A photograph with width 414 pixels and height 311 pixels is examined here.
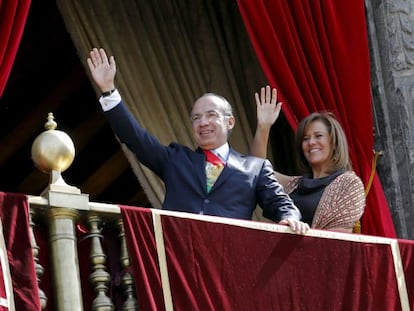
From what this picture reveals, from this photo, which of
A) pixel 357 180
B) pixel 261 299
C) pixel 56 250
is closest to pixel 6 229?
pixel 56 250

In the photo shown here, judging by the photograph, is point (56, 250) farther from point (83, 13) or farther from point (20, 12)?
point (83, 13)

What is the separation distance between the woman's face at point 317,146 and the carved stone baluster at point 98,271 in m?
1.72

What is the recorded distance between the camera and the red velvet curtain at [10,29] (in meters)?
9.22

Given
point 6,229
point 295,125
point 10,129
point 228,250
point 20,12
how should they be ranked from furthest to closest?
point 10,129
point 295,125
point 20,12
point 228,250
point 6,229

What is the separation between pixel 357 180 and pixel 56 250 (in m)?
2.05

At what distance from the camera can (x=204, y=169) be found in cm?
902

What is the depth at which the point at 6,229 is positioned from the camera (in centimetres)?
815

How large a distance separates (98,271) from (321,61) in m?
2.78

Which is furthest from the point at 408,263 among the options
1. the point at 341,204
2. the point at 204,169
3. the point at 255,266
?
the point at 204,169

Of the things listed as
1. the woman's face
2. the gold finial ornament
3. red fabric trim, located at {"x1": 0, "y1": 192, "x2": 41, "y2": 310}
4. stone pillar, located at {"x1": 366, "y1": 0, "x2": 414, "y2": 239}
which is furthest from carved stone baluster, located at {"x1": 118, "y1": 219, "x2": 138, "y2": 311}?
stone pillar, located at {"x1": 366, "y1": 0, "x2": 414, "y2": 239}

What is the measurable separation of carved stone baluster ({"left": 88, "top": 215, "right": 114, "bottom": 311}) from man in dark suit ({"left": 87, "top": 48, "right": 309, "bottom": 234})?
0.63 metres

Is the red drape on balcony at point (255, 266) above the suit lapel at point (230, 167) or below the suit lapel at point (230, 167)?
below

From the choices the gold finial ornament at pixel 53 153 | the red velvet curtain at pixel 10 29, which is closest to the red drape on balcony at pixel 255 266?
the gold finial ornament at pixel 53 153

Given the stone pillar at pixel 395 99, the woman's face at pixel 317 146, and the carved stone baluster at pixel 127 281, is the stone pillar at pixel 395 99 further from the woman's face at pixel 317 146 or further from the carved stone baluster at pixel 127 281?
the carved stone baluster at pixel 127 281
